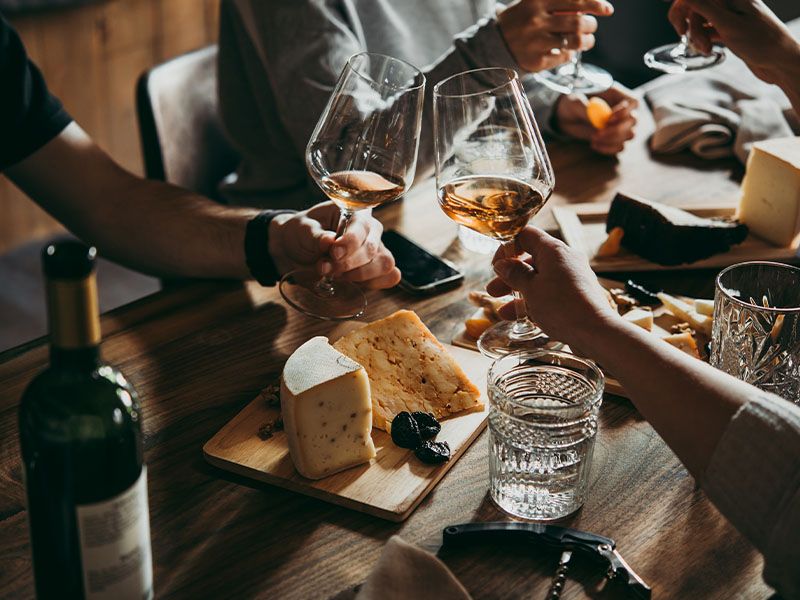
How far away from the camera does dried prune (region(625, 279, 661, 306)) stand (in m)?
1.37

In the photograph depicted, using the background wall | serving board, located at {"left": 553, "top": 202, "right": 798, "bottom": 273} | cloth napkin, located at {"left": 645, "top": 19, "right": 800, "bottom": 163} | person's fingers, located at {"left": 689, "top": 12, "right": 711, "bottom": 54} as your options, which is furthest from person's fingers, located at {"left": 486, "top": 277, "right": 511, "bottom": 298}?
the background wall

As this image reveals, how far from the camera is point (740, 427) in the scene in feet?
2.79

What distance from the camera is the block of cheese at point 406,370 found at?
3.64ft

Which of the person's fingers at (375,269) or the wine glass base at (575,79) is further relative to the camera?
the wine glass base at (575,79)

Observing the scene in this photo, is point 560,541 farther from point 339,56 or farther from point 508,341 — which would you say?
point 339,56

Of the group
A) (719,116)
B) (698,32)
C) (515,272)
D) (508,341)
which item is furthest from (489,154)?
(719,116)

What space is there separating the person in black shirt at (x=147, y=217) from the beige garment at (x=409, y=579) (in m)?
0.62

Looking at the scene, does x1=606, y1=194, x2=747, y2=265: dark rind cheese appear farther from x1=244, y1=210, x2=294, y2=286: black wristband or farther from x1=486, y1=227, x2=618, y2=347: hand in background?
x1=244, y1=210, x2=294, y2=286: black wristband

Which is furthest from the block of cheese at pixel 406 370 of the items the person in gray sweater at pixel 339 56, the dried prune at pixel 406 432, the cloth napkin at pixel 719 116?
the cloth napkin at pixel 719 116

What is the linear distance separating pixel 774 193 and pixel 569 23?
18.5 inches

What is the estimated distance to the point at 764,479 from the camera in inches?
32.9

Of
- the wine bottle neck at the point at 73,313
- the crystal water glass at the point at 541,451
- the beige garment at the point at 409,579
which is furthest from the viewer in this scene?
the crystal water glass at the point at 541,451

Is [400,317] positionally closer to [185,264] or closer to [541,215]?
[185,264]

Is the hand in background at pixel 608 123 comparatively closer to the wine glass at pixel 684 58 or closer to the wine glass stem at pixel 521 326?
the wine glass at pixel 684 58
